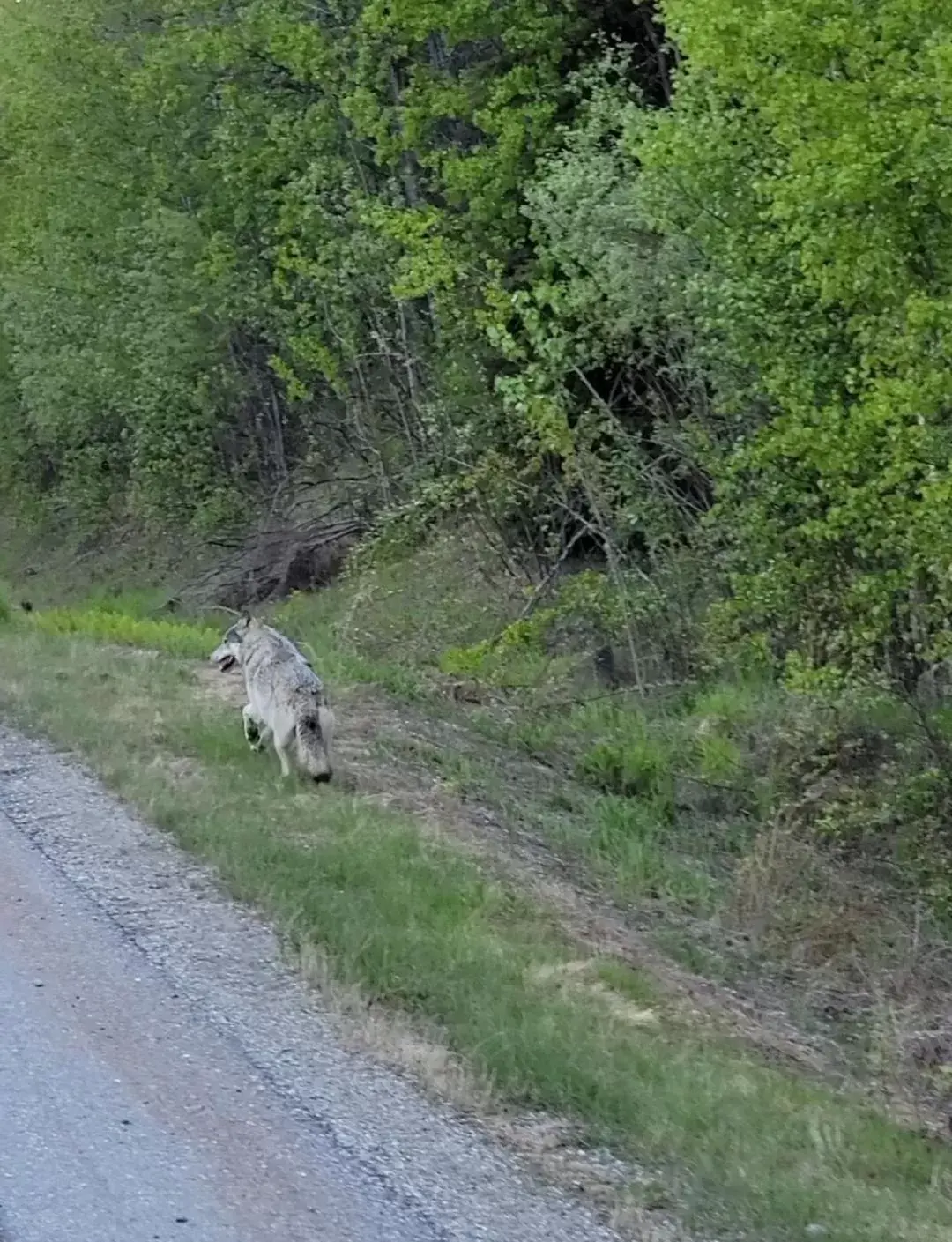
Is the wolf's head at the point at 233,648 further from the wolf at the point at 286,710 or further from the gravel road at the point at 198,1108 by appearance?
the gravel road at the point at 198,1108

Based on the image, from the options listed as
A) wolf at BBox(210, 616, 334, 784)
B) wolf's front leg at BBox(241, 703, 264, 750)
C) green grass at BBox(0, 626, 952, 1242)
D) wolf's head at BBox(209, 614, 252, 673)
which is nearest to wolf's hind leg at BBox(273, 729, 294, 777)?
wolf at BBox(210, 616, 334, 784)

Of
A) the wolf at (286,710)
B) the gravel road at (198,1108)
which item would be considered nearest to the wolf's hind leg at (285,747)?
the wolf at (286,710)

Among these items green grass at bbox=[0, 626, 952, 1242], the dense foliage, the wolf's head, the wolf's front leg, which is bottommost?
green grass at bbox=[0, 626, 952, 1242]

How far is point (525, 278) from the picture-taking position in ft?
70.6

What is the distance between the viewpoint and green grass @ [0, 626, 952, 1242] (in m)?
6.17

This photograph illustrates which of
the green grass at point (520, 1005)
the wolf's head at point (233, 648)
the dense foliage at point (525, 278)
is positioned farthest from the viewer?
the wolf's head at point (233, 648)

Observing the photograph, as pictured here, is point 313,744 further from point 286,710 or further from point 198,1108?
point 198,1108

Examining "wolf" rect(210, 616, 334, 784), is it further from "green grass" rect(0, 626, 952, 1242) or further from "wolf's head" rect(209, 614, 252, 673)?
"wolf's head" rect(209, 614, 252, 673)

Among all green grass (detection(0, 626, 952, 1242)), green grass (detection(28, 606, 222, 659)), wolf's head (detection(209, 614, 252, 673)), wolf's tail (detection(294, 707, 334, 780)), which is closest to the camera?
green grass (detection(0, 626, 952, 1242))

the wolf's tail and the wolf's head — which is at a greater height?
the wolf's head

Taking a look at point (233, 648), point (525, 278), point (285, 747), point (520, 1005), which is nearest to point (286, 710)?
point (285, 747)

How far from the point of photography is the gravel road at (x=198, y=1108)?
5535 millimetres

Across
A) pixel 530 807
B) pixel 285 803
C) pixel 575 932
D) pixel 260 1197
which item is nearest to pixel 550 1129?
pixel 260 1197

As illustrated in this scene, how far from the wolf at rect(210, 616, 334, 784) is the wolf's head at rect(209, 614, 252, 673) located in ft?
3.07
